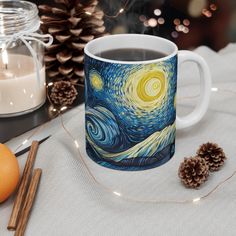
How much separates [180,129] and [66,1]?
34 centimetres

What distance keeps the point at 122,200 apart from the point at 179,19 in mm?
587

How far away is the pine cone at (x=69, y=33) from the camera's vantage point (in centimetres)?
94

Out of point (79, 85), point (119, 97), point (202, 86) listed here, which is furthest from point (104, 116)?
point (79, 85)

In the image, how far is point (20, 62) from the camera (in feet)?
2.64

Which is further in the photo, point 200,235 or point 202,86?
point 202,86

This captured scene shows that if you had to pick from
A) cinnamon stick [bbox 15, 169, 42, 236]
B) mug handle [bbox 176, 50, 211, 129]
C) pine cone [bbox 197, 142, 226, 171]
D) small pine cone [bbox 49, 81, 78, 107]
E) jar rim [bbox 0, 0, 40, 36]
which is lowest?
small pine cone [bbox 49, 81, 78, 107]

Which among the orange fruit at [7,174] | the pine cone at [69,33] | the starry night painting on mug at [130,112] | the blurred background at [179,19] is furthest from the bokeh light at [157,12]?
the orange fruit at [7,174]

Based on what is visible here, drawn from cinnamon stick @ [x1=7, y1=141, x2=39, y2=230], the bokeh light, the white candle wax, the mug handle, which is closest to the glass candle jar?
the white candle wax

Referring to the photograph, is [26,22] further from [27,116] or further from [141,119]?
[141,119]

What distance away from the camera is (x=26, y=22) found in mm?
770

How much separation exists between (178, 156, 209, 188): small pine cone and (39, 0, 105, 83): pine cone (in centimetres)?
36

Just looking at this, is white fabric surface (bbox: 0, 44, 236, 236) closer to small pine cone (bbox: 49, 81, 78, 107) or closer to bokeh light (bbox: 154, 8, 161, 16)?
small pine cone (bbox: 49, 81, 78, 107)

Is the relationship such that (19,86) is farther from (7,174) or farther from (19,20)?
(7,174)

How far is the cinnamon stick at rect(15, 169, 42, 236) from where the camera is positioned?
55 cm
